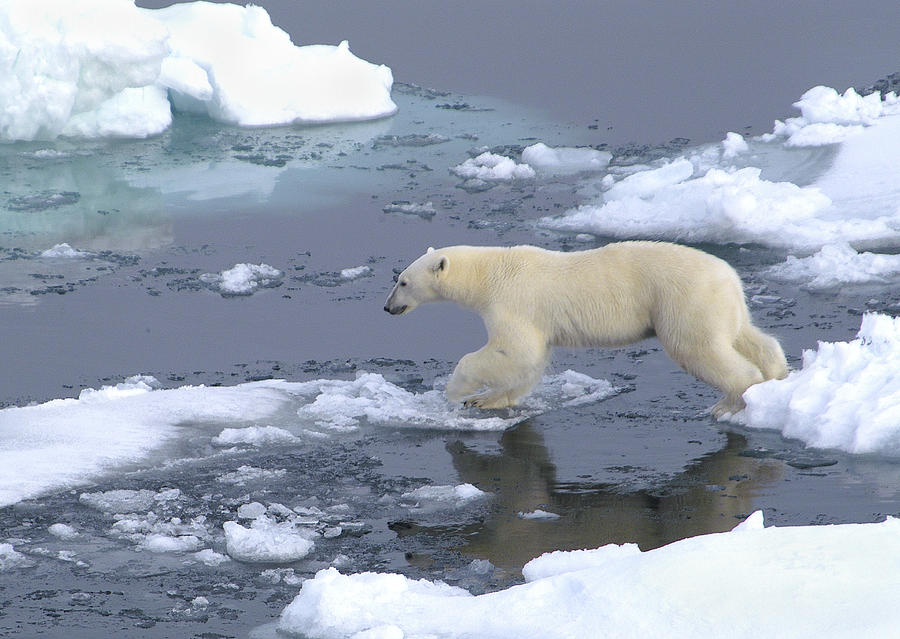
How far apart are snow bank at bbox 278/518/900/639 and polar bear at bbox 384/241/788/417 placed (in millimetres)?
2102

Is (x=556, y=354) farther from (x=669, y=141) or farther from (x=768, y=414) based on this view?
(x=669, y=141)

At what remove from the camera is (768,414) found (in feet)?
19.1

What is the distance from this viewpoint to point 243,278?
28.9 feet

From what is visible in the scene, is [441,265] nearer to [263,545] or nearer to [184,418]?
[184,418]

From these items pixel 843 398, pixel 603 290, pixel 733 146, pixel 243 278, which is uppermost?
pixel 733 146

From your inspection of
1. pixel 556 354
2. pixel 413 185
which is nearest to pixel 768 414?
pixel 556 354

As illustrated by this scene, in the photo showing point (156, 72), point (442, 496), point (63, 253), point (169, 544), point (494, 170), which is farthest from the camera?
point (156, 72)

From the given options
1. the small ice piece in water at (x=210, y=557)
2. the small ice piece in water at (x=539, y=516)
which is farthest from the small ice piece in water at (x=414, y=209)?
the small ice piece in water at (x=210, y=557)

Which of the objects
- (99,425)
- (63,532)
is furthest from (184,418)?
(63,532)

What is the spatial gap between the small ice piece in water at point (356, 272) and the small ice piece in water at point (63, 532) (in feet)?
14.1

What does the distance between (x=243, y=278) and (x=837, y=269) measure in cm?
394

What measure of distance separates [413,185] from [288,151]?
172 centimetres

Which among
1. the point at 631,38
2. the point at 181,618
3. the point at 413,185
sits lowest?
the point at 181,618

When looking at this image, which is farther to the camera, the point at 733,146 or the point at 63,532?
the point at 733,146
